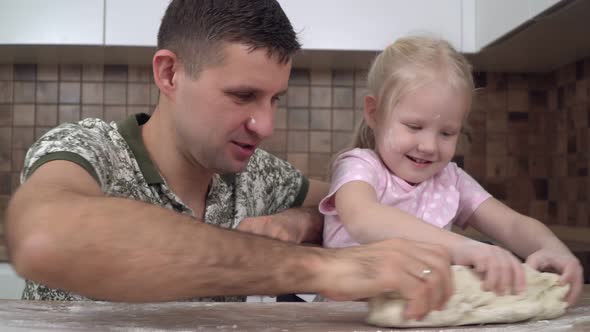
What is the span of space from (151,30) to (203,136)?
33.7 inches

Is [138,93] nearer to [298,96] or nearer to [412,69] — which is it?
[298,96]

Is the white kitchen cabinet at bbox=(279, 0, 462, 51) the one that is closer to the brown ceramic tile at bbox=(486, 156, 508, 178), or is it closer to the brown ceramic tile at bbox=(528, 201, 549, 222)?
the brown ceramic tile at bbox=(486, 156, 508, 178)

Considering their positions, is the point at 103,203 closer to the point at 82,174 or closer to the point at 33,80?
the point at 82,174

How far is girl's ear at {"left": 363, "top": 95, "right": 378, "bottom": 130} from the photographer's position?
123 centimetres

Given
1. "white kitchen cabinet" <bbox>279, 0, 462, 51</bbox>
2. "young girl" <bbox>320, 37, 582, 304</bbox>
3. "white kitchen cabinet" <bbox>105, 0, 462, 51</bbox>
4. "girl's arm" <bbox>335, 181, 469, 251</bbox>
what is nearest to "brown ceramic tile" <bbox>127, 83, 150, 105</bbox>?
"white kitchen cabinet" <bbox>105, 0, 462, 51</bbox>

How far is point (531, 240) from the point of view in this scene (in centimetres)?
116

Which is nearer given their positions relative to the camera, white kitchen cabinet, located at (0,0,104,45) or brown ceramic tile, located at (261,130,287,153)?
white kitchen cabinet, located at (0,0,104,45)

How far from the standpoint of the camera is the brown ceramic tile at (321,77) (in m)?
2.33

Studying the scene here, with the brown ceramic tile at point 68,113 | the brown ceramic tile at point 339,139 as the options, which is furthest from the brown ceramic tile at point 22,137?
the brown ceramic tile at point 339,139

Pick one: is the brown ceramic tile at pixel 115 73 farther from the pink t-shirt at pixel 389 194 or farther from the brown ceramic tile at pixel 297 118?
the pink t-shirt at pixel 389 194

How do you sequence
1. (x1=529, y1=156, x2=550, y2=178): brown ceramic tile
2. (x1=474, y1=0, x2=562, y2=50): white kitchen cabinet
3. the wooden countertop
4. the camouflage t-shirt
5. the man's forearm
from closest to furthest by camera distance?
1. the man's forearm
2. the wooden countertop
3. the camouflage t-shirt
4. (x1=474, y1=0, x2=562, y2=50): white kitchen cabinet
5. (x1=529, y1=156, x2=550, y2=178): brown ceramic tile

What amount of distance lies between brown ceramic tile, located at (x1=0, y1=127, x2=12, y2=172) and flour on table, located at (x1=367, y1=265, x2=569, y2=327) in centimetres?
183

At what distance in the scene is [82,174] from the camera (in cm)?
83

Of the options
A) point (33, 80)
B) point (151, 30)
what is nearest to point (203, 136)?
point (151, 30)
